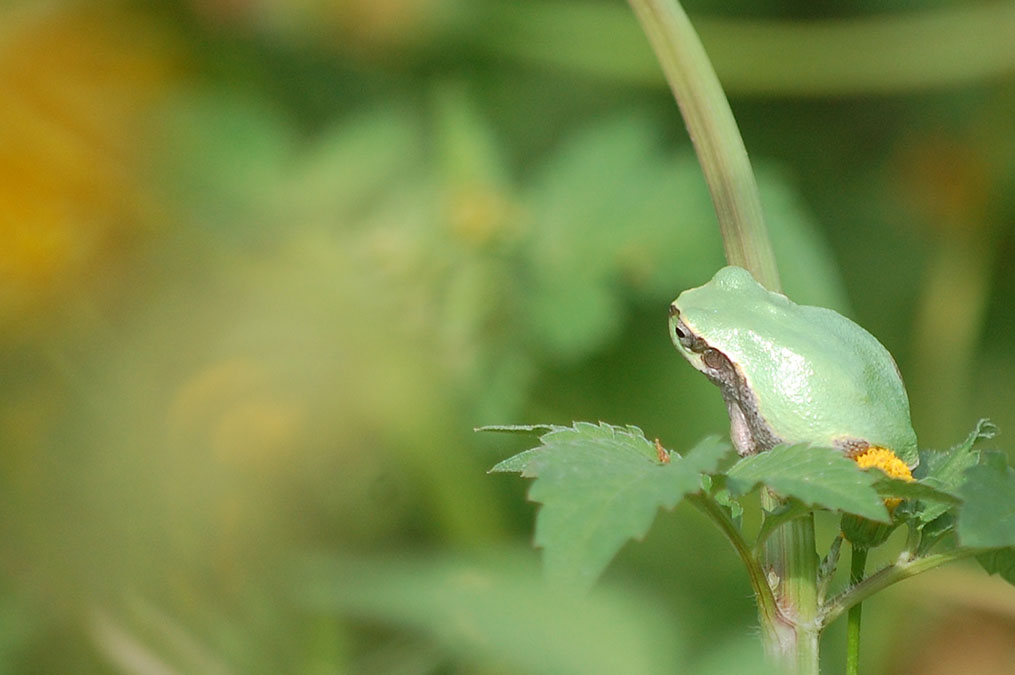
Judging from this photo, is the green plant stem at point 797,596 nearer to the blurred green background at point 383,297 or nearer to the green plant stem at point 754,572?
the green plant stem at point 754,572

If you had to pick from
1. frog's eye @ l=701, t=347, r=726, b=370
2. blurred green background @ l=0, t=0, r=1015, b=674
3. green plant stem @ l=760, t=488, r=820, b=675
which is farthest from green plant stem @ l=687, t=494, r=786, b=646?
blurred green background @ l=0, t=0, r=1015, b=674

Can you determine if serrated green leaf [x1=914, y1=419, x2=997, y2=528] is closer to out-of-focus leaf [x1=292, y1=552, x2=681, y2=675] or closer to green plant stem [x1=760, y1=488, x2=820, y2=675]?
green plant stem [x1=760, y1=488, x2=820, y2=675]

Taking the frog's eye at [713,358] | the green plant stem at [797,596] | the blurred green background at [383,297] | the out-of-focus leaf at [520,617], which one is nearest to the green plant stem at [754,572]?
the green plant stem at [797,596]

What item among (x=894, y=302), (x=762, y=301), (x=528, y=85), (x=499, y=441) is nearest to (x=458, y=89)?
(x=528, y=85)

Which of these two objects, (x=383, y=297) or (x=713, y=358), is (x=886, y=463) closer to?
(x=713, y=358)

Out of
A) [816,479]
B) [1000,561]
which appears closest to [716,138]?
[816,479]
